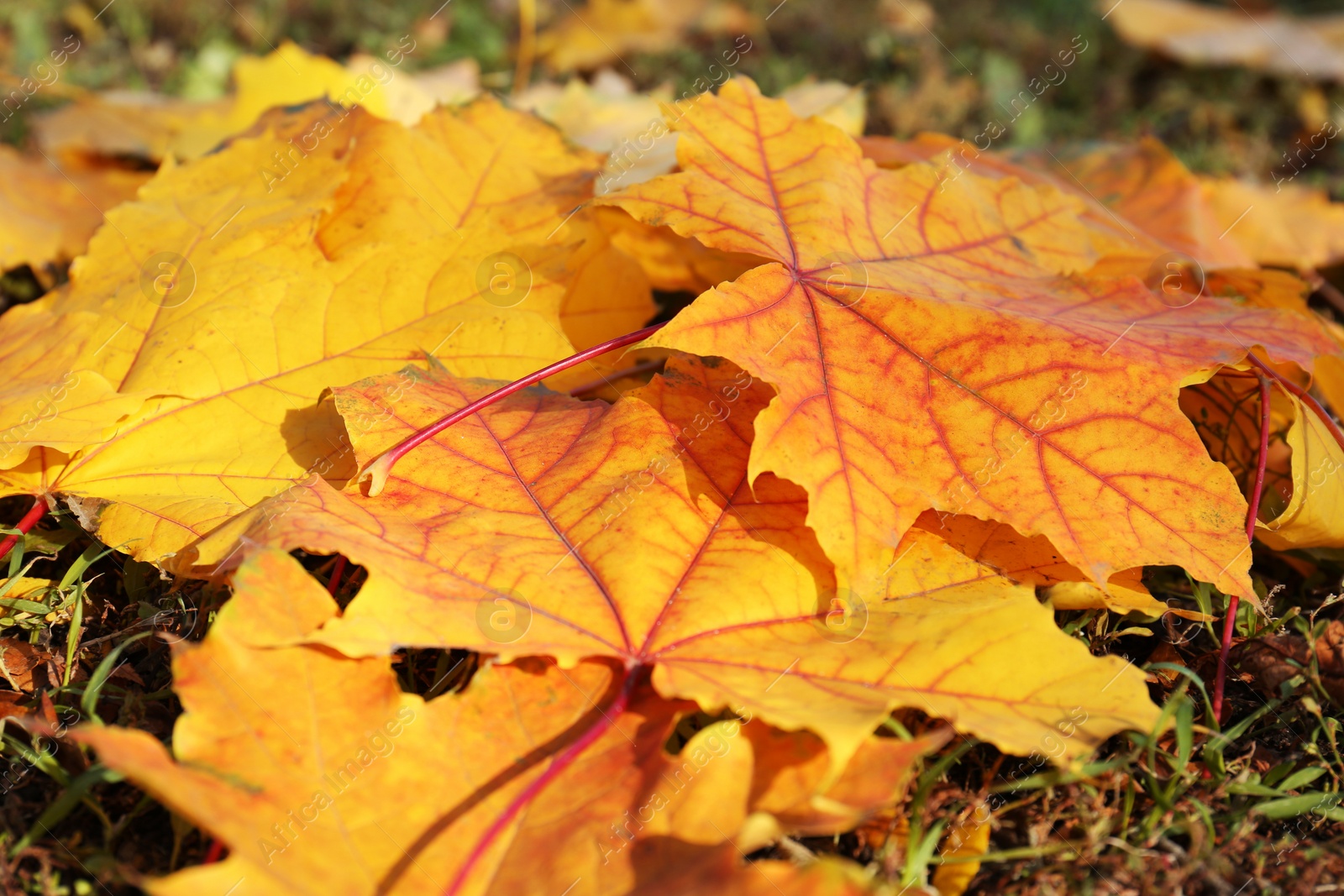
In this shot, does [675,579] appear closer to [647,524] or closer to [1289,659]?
[647,524]

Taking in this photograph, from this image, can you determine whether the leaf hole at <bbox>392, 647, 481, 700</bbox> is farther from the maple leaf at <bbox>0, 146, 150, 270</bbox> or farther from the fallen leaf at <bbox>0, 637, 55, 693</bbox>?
the maple leaf at <bbox>0, 146, 150, 270</bbox>

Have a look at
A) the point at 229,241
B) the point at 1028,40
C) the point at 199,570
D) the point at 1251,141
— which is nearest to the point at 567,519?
the point at 199,570

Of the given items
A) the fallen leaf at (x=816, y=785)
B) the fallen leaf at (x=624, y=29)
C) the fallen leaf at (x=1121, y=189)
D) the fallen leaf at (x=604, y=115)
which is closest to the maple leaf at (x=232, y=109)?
the fallen leaf at (x=604, y=115)

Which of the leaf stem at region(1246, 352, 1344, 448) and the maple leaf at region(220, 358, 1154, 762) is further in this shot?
the leaf stem at region(1246, 352, 1344, 448)

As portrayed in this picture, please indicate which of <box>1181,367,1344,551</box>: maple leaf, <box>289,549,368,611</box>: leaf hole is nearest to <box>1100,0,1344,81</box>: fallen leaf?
<box>1181,367,1344,551</box>: maple leaf

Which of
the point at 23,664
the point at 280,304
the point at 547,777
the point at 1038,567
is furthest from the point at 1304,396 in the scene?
the point at 23,664

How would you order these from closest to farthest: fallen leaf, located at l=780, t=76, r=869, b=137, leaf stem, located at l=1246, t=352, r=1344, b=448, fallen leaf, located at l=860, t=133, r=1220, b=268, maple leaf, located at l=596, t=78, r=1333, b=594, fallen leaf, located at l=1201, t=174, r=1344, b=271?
maple leaf, located at l=596, t=78, r=1333, b=594, leaf stem, located at l=1246, t=352, r=1344, b=448, fallen leaf, located at l=860, t=133, r=1220, b=268, fallen leaf, located at l=780, t=76, r=869, b=137, fallen leaf, located at l=1201, t=174, r=1344, b=271

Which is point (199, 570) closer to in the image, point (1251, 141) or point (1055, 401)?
point (1055, 401)

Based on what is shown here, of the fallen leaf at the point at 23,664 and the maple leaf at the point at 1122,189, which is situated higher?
the fallen leaf at the point at 23,664

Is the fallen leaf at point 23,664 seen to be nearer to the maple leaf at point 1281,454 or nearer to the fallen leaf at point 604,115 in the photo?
the fallen leaf at point 604,115
